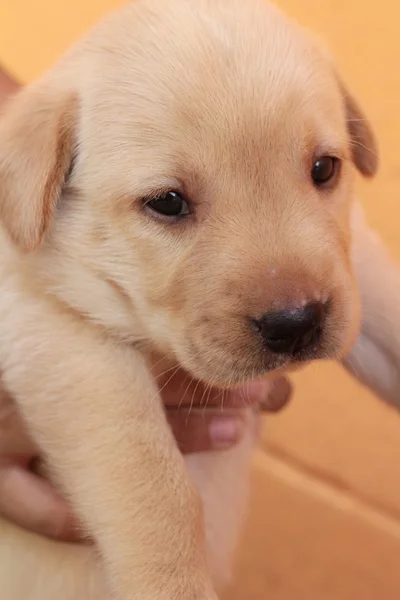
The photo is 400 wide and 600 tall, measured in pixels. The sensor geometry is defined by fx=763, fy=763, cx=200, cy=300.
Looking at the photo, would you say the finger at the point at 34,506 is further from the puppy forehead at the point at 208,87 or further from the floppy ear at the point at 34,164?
the puppy forehead at the point at 208,87

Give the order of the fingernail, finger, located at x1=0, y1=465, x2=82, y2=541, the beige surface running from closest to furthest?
finger, located at x1=0, y1=465, x2=82, y2=541
the fingernail
the beige surface

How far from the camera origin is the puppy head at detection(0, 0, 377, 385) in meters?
1.11

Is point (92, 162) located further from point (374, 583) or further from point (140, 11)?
point (374, 583)

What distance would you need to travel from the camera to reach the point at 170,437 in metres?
1.28

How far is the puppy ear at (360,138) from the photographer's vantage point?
4.74 feet

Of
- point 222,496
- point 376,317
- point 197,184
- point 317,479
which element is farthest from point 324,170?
point 317,479

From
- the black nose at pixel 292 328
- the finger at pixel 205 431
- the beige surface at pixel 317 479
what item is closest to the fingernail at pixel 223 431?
the finger at pixel 205 431

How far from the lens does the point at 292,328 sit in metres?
1.06

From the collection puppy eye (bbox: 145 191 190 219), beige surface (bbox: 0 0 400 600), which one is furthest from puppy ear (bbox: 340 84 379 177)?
beige surface (bbox: 0 0 400 600)

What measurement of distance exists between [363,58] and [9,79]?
0.95m

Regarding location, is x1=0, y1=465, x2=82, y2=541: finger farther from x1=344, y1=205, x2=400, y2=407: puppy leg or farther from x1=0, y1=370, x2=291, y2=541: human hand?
x1=344, y1=205, x2=400, y2=407: puppy leg

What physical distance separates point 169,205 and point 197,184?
0.21 ft

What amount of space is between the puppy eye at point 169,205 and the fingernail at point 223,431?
499 millimetres

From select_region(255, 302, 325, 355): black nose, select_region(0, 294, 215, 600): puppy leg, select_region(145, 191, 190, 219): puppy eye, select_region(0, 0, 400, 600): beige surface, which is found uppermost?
select_region(145, 191, 190, 219): puppy eye
